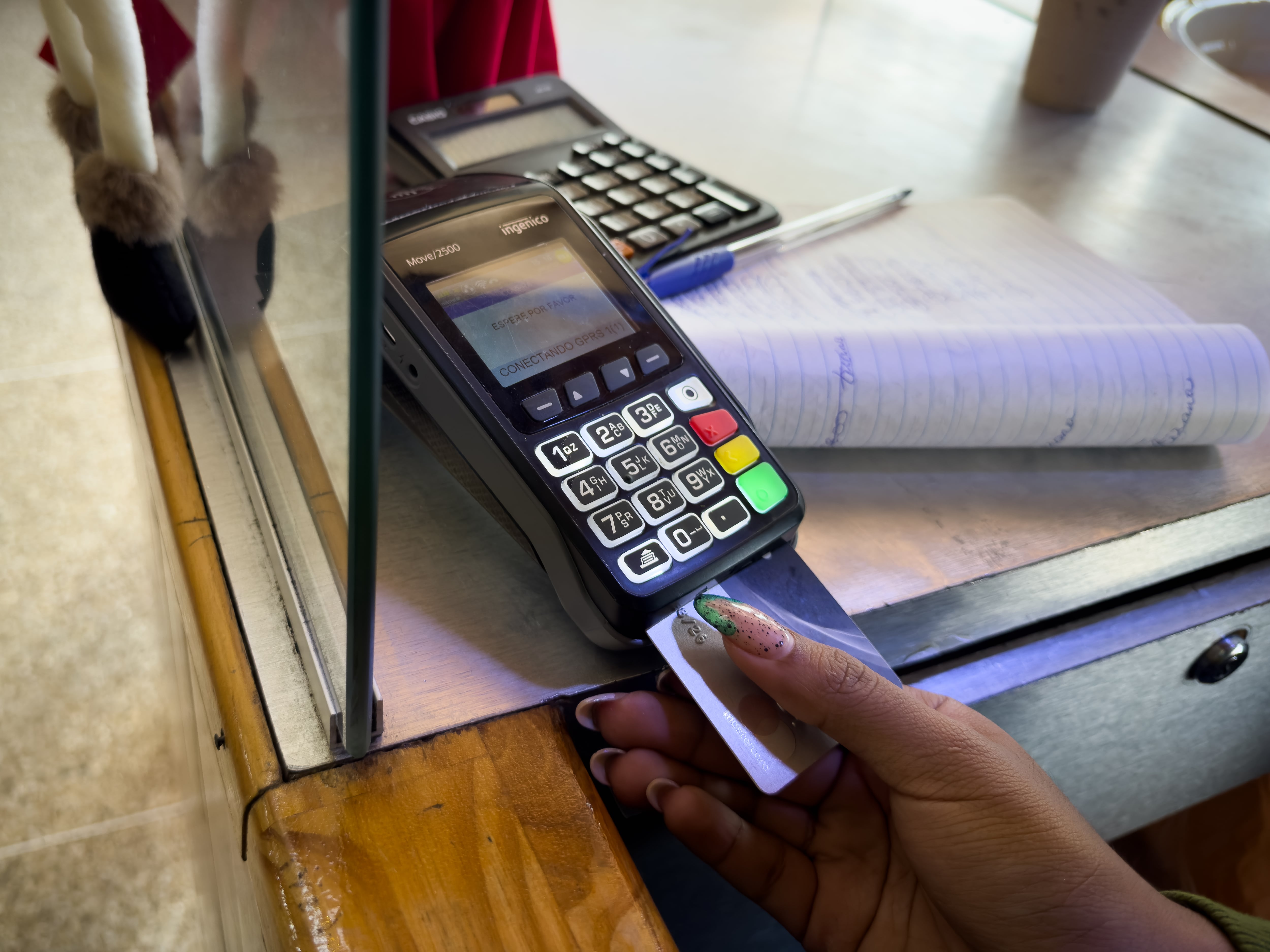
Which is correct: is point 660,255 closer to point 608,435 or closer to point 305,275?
point 608,435

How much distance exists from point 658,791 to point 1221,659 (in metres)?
0.35

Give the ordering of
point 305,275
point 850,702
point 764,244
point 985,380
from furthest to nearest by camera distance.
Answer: point 764,244 < point 985,380 < point 850,702 < point 305,275

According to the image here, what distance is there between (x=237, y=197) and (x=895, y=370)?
28 centimetres

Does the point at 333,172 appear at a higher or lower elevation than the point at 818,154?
higher

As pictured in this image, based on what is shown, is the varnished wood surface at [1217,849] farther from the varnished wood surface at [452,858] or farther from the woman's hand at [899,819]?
the varnished wood surface at [452,858]

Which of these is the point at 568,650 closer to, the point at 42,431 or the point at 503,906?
the point at 503,906

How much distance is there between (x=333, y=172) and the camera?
154 millimetres

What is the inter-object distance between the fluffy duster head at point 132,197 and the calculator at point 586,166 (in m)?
0.19

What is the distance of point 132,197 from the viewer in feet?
1.18

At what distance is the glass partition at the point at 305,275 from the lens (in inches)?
5.7

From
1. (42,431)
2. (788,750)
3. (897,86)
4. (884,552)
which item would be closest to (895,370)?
(884,552)

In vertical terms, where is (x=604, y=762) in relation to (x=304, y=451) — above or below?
below

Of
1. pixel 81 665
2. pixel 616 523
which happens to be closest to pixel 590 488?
pixel 616 523

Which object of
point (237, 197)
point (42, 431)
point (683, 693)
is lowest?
point (42, 431)
